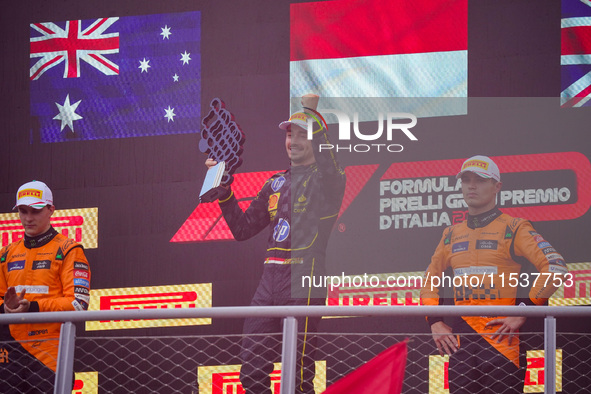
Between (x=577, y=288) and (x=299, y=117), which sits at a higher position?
(x=299, y=117)

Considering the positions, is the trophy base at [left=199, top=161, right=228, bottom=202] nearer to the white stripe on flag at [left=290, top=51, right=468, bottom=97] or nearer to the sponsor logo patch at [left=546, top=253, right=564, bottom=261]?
the white stripe on flag at [left=290, top=51, right=468, bottom=97]

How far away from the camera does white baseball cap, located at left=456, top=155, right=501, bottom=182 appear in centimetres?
402

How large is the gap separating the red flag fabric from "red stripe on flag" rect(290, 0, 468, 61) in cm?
196

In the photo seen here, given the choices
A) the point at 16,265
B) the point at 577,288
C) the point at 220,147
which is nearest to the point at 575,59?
the point at 577,288

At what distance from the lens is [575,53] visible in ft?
13.7

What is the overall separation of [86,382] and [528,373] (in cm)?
212

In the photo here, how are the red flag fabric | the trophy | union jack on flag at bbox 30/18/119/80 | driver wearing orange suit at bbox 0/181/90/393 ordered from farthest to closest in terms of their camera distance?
union jack on flag at bbox 30/18/119/80 → the trophy → driver wearing orange suit at bbox 0/181/90/393 → the red flag fabric

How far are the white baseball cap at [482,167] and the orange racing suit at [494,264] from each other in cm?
17

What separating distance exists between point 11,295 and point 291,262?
1.23m

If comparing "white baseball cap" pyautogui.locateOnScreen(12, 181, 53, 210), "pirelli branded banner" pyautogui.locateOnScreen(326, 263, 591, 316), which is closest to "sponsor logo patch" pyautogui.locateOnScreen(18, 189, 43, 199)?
"white baseball cap" pyautogui.locateOnScreen(12, 181, 53, 210)

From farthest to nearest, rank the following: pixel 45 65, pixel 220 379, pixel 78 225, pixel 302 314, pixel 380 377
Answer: pixel 45 65 < pixel 78 225 < pixel 220 379 < pixel 302 314 < pixel 380 377

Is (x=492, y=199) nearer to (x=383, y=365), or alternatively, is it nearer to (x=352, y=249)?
(x=352, y=249)

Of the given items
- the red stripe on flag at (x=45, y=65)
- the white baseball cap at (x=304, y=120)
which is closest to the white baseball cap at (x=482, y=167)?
the white baseball cap at (x=304, y=120)

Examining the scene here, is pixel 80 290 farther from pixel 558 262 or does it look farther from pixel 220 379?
pixel 558 262
